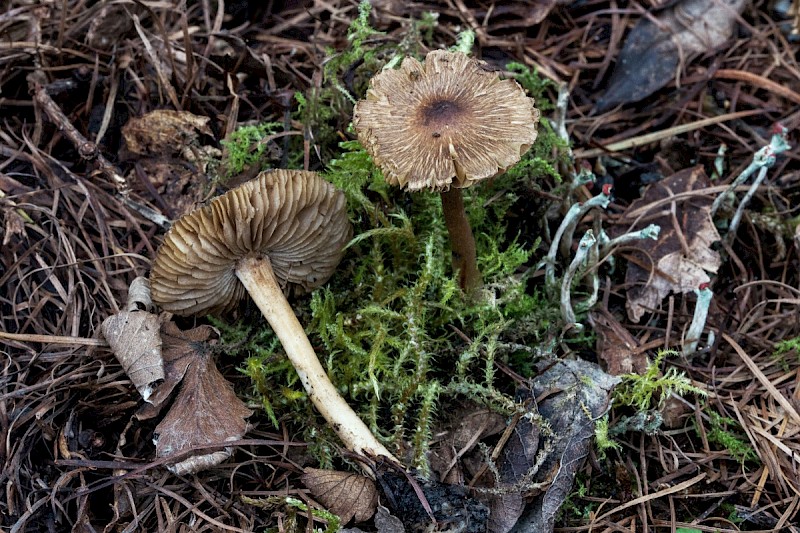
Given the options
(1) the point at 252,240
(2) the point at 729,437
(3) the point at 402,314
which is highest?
(1) the point at 252,240

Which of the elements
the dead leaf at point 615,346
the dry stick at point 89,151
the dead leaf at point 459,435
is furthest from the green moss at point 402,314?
the dry stick at point 89,151

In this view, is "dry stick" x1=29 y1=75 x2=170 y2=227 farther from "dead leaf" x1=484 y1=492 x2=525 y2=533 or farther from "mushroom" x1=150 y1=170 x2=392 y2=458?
"dead leaf" x1=484 y1=492 x2=525 y2=533

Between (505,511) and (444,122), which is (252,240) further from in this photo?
(505,511)

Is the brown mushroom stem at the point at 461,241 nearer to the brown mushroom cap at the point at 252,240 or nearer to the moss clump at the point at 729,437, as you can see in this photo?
the brown mushroom cap at the point at 252,240

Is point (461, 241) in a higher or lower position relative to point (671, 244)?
higher

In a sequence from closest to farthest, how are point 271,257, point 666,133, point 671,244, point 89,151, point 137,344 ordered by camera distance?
point 137,344
point 271,257
point 89,151
point 671,244
point 666,133

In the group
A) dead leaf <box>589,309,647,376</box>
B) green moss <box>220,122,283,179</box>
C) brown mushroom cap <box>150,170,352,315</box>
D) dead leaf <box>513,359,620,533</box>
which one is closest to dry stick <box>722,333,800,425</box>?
dead leaf <box>589,309,647,376</box>

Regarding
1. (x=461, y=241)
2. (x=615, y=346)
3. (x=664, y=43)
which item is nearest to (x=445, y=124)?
Answer: (x=461, y=241)
